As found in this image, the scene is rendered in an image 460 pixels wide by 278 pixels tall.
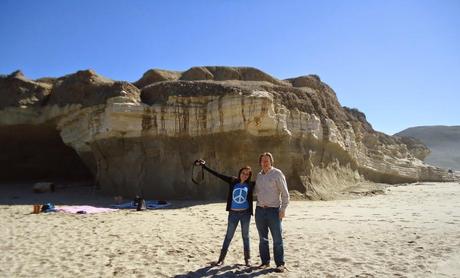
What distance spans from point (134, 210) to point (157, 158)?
3.45 m

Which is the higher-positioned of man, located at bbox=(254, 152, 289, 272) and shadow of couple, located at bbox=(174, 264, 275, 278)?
man, located at bbox=(254, 152, 289, 272)

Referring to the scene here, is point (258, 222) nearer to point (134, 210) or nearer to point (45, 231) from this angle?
point (45, 231)

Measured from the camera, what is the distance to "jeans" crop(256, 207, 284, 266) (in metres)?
5.23

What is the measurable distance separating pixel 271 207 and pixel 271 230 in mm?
319

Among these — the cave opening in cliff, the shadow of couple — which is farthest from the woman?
the cave opening in cliff

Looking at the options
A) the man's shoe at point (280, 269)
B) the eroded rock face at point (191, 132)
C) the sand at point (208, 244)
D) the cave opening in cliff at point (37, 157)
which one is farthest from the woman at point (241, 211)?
the cave opening in cliff at point (37, 157)

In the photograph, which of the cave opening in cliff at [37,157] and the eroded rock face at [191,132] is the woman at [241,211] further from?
the cave opening in cliff at [37,157]

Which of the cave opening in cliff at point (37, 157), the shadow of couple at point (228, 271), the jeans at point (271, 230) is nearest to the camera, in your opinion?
the shadow of couple at point (228, 271)

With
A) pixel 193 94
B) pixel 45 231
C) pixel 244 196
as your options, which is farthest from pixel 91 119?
pixel 244 196

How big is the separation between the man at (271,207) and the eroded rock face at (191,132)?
8.40m

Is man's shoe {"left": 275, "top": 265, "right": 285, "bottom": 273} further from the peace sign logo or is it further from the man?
the peace sign logo

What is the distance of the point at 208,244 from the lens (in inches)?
273

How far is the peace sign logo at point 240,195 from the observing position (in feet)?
17.9

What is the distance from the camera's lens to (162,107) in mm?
14594
